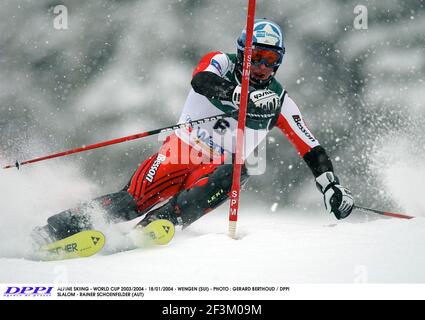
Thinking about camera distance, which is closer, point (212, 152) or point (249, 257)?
point (249, 257)

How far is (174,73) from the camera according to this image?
599cm

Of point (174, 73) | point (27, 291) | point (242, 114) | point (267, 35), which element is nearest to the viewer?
point (27, 291)

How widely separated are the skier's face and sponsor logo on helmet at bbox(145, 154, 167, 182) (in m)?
0.82

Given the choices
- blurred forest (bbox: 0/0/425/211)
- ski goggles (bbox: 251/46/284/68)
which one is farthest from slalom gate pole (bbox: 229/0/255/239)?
blurred forest (bbox: 0/0/425/211)

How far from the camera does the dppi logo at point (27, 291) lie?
8.01 ft

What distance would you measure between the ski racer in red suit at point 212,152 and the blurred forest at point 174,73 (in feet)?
7.11

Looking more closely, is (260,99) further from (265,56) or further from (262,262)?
(262,262)

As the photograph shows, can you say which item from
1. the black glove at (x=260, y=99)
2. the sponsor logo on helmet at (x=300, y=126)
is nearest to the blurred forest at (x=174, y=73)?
the sponsor logo on helmet at (x=300, y=126)

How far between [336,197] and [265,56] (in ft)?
3.36

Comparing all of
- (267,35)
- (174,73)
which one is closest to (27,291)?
(267,35)

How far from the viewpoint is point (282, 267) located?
2580 millimetres

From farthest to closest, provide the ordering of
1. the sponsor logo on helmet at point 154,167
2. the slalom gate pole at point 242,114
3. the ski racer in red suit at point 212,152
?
the sponsor logo on helmet at point 154,167, the ski racer in red suit at point 212,152, the slalom gate pole at point 242,114

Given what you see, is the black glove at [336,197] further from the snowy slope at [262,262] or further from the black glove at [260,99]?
the black glove at [260,99]

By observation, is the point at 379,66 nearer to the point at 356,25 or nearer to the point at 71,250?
the point at 356,25
